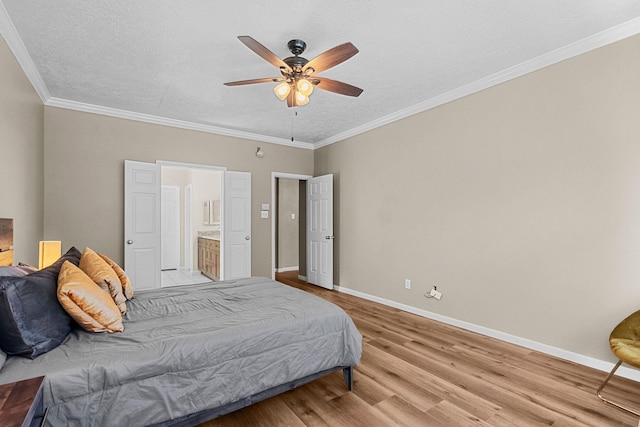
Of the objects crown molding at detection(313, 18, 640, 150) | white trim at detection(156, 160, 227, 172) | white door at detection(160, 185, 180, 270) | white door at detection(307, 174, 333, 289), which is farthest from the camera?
white door at detection(160, 185, 180, 270)

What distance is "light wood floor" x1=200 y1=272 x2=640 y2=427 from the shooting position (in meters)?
1.94

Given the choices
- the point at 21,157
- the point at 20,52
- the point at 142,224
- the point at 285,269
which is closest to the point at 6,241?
the point at 21,157

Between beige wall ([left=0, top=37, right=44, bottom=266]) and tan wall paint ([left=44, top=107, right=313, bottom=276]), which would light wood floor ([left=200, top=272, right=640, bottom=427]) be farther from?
tan wall paint ([left=44, top=107, right=313, bottom=276])

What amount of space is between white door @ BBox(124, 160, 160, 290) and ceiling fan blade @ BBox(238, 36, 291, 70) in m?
2.93

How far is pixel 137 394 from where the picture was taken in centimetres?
153

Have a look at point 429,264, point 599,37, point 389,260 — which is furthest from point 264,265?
point 599,37

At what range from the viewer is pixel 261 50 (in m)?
2.19

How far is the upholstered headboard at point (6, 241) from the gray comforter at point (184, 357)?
0.97m

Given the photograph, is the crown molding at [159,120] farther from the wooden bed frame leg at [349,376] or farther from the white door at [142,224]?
the wooden bed frame leg at [349,376]

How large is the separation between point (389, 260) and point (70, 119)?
4690 millimetres

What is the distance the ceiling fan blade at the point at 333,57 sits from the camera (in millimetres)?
2129

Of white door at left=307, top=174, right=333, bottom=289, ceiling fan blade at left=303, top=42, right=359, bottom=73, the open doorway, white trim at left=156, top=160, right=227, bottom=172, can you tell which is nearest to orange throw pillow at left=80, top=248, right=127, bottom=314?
ceiling fan blade at left=303, top=42, right=359, bottom=73

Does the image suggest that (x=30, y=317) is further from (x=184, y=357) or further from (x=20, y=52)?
(x=20, y=52)

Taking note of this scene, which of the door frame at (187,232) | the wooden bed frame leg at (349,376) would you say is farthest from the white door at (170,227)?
the wooden bed frame leg at (349,376)
